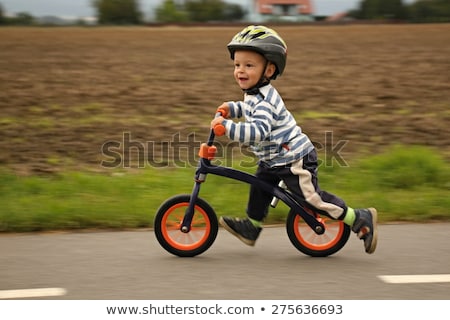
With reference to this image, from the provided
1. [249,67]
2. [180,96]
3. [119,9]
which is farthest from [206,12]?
[249,67]

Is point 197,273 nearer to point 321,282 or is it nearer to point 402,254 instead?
point 321,282

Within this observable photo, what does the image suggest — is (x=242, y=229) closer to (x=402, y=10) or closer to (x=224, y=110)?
(x=224, y=110)

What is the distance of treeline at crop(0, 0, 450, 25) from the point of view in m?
41.7

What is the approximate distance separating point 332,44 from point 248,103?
56.4ft

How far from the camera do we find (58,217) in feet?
19.0

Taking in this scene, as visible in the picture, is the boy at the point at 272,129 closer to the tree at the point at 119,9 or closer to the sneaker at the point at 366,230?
the sneaker at the point at 366,230

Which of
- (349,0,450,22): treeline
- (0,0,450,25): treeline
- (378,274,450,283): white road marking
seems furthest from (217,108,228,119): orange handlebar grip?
(349,0,450,22): treeline

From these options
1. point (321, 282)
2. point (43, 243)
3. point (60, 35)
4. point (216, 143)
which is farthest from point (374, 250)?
point (60, 35)

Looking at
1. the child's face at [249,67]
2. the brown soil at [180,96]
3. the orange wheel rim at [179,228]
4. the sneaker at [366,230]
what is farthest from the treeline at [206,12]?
the sneaker at [366,230]

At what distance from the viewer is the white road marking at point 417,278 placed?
4352 millimetres

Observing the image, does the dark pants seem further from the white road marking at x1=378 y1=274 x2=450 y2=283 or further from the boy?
the white road marking at x1=378 y1=274 x2=450 y2=283

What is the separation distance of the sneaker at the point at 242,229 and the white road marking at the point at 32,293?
1348 millimetres

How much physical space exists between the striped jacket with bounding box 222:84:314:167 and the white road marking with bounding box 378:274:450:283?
40.0 inches

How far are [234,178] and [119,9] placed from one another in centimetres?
5193
